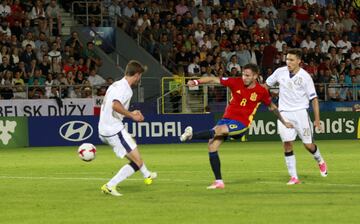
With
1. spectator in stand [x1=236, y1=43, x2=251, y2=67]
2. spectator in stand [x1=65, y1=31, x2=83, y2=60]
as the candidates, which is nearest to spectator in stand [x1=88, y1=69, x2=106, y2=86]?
spectator in stand [x1=65, y1=31, x2=83, y2=60]

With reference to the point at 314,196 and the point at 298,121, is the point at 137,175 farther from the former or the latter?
the point at 314,196

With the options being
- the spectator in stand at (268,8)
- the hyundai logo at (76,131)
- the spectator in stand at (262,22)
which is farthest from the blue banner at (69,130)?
the spectator in stand at (268,8)

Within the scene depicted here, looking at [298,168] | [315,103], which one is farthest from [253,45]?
[315,103]

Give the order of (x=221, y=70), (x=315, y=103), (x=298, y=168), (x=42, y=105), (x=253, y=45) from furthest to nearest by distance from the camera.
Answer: (x=253, y=45) → (x=221, y=70) → (x=42, y=105) → (x=298, y=168) → (x=315, y=103)

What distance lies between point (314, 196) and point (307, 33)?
2801 centimetres

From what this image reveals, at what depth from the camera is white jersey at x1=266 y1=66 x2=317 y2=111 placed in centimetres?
1848

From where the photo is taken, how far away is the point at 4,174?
69.2ft

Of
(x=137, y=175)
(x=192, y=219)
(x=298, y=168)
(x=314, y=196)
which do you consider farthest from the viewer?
(x=298, y=168)

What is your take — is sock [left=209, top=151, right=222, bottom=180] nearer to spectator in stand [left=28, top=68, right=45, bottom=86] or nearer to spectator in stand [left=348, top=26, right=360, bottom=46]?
spectator in stand [left=28, top=68, right=45, bottom=86]

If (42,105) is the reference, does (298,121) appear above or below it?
above

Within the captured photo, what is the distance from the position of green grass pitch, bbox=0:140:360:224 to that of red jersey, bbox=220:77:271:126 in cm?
120

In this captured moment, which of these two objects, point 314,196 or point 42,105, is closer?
point 314,196

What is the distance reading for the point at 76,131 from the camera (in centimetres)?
3381

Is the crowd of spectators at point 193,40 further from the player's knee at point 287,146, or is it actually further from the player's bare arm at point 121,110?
the player's bare arm at point 121,110
